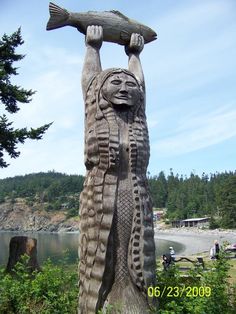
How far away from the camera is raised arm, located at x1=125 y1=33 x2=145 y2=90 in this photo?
7.49m

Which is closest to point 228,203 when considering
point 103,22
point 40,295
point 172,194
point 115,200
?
point 172,194

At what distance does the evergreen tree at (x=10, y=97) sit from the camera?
14977 mm

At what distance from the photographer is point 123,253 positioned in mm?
5918

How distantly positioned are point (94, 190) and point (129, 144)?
2.90 feet

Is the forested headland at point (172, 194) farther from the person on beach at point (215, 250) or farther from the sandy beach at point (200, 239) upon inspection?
the person on beach at point (215, 250)

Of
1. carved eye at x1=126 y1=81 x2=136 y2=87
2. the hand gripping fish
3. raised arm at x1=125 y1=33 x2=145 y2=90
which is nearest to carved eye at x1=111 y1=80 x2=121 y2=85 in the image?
carved eye at x1=126 y1=81 x2=136 y2=87

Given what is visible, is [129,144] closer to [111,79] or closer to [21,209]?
Result: [111,79]

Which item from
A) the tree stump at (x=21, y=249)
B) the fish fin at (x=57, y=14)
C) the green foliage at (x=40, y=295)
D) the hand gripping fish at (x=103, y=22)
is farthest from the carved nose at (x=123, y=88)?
the tree stump at (x=21, y=249)

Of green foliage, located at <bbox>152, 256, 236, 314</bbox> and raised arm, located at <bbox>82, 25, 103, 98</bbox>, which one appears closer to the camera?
green foliage, located at <bbox>152, 256, 236, 314</bbox>

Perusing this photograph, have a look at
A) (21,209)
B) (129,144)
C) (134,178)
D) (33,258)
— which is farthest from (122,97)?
(21,209)

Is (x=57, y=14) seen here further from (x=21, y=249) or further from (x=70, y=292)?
(x=21, y=249)

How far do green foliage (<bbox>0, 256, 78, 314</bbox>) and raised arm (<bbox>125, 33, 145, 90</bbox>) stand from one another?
3.80 m

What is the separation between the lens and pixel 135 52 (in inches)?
303

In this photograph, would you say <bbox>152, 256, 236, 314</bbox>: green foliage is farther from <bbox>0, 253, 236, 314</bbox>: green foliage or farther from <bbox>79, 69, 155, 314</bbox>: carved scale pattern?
<bbox>79, 69, 155, 314</bbox>: carved scale pattern
